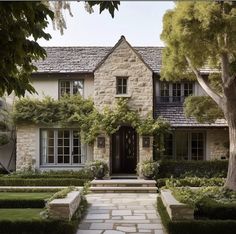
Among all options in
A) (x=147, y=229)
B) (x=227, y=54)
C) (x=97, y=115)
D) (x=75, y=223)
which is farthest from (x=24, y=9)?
(x=97, y=115)

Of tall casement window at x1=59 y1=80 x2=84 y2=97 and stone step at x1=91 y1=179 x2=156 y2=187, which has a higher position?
tall casement window at x1=59 y1=80 x2=84 y2=97

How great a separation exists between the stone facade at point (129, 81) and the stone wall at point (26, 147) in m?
3.57

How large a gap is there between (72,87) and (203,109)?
820 cm

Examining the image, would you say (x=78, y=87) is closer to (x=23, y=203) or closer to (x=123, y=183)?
(x=123, y=183)

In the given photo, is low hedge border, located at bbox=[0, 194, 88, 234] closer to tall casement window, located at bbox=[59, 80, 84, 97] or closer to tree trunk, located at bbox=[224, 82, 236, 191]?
tree trunk, located at bbox=[224, 82, 236, 191]

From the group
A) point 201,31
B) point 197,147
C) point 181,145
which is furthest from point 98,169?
point 201,31

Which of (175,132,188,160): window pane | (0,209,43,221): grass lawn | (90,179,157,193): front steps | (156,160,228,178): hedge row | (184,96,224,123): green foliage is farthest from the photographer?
(175,132,188,160): window pane

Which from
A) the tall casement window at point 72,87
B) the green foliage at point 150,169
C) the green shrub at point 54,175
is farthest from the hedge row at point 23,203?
the tall casement window at point 72,87

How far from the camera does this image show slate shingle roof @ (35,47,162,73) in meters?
22.1

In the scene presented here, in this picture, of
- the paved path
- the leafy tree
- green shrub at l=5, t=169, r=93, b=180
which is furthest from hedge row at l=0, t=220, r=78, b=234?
green shrub at l=5, t=169, r=93, b=180

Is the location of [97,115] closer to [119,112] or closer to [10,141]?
[119,112]

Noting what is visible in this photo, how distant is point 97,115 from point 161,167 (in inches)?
154

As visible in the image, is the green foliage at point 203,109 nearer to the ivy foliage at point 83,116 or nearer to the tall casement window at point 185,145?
the ivy foliage at point 83,116

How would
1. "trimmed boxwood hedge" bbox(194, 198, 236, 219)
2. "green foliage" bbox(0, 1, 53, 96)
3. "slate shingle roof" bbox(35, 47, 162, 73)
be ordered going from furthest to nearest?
"slate shingle roof" bbox(35, 47, 162, 73), "trimmed boxwood hedge" bbox(194, 198, 236, 219), "green foliage" bbox(0, 1, 53, 96)
